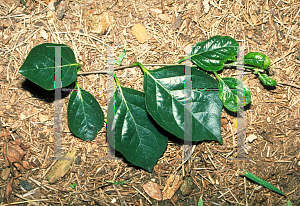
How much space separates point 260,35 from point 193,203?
1.63m

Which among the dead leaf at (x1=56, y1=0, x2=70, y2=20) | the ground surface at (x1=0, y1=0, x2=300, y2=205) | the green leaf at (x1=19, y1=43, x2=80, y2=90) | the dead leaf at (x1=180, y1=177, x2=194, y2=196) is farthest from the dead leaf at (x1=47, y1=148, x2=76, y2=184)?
the dead leaf at (x1=56, y1=0, x2=70, y2=20)

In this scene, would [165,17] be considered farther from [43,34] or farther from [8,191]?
[8,191]

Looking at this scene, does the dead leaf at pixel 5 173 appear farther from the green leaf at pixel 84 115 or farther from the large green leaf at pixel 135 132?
the large green leaf at pixel 135 132

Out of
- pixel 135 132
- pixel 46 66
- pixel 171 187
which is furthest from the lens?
pixel 171 187

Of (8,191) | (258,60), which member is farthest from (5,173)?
(258,60)

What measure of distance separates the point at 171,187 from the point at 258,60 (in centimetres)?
132

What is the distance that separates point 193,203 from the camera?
2.11m

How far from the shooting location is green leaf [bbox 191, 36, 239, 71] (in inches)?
79.4

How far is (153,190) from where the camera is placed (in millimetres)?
2109

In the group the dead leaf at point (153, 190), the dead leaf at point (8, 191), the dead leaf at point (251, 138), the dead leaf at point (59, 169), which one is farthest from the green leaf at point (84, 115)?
the dead leaf at point (251, 138)

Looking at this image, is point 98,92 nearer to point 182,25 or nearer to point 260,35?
point 182,25

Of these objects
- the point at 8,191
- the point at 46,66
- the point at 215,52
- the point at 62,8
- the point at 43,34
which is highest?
the point at 62,8

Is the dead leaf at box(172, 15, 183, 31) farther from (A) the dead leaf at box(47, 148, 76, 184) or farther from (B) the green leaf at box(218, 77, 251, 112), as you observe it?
(A) the dead leaf at box(47, 148, 76, 184)

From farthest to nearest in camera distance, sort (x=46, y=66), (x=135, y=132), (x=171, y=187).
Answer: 1. (x=171, y=187)
2. (x=135, y=132)
3. (x=46, y=66)
